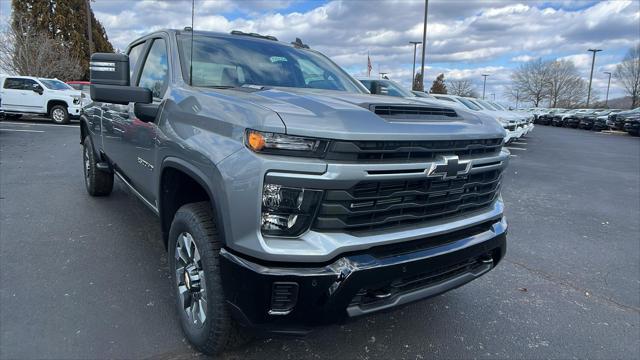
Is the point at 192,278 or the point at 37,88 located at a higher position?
the point at 37,88

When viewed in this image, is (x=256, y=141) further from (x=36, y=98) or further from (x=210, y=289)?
(x=36, y=98)

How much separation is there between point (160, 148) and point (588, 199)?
676 centimetres

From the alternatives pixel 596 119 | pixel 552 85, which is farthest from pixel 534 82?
pixel 596 119

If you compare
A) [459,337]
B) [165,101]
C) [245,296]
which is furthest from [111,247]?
[459,337]

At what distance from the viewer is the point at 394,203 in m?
2.10

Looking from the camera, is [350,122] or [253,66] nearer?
[350,122]

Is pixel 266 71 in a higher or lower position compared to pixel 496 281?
higher

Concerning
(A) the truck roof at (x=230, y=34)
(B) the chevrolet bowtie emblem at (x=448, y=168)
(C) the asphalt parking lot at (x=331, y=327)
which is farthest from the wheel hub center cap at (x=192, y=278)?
(A) the truck roof at (x=230, y=34)

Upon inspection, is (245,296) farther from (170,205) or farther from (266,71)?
(266,71)

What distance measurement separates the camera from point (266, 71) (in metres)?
3.29

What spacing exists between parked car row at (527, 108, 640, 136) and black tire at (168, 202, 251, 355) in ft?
92.6

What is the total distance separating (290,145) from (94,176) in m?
4.32

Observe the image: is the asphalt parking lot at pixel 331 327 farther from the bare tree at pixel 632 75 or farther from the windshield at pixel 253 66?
the bare tree at pixel 632 75

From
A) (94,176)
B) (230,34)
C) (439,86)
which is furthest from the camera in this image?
(439,86)
